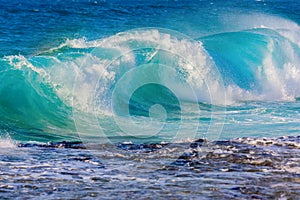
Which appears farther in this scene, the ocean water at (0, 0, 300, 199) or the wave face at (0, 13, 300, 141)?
the wave face at (0, 13, 300, 141)

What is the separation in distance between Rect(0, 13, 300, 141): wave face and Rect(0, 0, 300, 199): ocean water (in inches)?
1.5

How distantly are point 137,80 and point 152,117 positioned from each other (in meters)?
3.80

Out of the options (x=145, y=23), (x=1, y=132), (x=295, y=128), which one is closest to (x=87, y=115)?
(x=1, y=132)

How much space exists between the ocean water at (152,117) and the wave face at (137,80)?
38mm

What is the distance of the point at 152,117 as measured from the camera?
53.5 ft

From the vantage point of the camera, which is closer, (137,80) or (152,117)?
(152,117)

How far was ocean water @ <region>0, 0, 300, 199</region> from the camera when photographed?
8.92 meters

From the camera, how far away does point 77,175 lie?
30.3 ft

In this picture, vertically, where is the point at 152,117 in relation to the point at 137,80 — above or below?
below

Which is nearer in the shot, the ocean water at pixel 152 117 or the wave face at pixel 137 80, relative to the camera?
→ the ocean water at pixel 152 117

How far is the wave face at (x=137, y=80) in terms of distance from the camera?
15.7 metres

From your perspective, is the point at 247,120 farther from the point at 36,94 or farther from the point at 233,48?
the point at 233,48

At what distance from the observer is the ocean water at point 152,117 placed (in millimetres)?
8922

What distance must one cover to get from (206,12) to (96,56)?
37.7m
